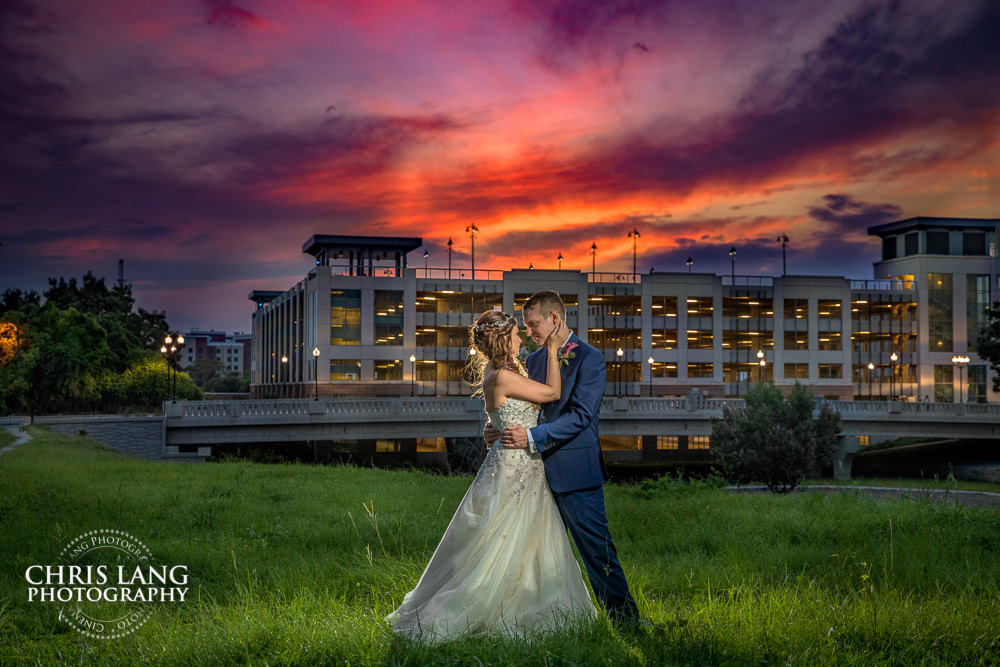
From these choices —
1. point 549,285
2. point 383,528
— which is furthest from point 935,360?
point 383,528

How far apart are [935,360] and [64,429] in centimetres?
7893

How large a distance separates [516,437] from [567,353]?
0.80 meters

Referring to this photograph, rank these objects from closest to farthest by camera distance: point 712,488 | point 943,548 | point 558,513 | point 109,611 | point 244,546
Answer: point 558,513 → point 109,611 → point 943,548 → point 244,546 → point 712,488

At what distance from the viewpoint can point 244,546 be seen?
28.9 feet

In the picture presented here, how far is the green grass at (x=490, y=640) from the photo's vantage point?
469cm

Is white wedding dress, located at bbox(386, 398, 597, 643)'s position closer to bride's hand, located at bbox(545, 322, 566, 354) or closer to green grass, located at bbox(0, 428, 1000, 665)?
green grass, located at bbox(0, 428, 1000, 665)

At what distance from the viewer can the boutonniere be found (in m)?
5.52

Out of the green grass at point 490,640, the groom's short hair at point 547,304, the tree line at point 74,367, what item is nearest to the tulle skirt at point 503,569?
the green grass at point 490,640

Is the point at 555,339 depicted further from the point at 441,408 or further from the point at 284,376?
the point at 284,376

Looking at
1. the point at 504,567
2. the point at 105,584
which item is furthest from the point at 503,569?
the point at 105,584

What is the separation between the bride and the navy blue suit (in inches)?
4.5

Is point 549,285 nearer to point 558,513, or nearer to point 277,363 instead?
point 277,363

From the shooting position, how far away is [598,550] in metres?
5.29

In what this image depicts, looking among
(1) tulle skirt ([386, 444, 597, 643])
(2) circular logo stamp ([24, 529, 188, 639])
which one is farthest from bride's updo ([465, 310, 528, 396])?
(2) circular logo stamp ([24, 529, 188, 639])
